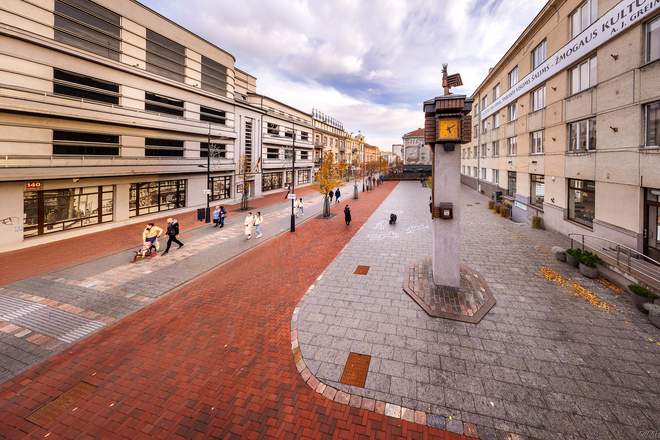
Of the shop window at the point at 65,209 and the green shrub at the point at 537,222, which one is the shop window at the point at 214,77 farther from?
the green shrub at the point at 537,222

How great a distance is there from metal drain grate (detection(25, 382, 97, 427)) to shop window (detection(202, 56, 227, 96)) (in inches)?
984

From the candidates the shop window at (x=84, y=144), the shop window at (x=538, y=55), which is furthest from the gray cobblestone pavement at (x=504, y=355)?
the shop window at (x=84, y=144)

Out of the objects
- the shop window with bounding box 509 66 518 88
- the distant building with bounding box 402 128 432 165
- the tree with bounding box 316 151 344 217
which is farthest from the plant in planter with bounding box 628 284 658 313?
the distant building with bounding box 402 128 432 165

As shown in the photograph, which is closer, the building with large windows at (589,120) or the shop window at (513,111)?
the building with large windows at (589,120)

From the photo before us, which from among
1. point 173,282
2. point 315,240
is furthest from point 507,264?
point 173,282

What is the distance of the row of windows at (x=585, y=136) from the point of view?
8.51 meters

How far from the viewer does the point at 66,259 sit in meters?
11.7

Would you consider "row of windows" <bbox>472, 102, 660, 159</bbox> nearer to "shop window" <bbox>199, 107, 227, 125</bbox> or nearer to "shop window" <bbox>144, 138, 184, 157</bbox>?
"shop window" <bbox>199, 107, 227, 125</bbox>

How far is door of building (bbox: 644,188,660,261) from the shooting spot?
850cm

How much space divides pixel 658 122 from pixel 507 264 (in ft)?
21.1

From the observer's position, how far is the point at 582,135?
12438 mm

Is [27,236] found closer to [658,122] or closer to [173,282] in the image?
[173,282]

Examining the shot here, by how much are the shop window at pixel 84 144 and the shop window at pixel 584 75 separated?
1049 inches

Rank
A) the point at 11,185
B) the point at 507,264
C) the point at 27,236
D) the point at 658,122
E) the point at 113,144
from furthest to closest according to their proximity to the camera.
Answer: the point at 113,144 < the point at 27,236 < the point at 11,185 < the point at 507,264 < the point at 658,122
